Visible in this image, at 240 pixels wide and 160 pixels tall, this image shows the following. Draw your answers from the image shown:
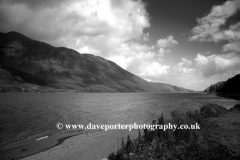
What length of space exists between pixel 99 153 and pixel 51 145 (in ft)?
28.5

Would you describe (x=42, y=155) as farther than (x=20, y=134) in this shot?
No

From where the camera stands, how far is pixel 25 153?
58.0 ft

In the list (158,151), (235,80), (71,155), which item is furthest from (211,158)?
(235,80)

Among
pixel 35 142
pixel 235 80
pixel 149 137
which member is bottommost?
pixel 35 142

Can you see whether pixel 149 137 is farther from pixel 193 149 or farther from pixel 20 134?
pixel 20 134

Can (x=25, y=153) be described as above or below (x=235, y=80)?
below

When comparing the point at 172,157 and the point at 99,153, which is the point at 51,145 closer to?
the point at 99,153

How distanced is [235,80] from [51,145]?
557 ft

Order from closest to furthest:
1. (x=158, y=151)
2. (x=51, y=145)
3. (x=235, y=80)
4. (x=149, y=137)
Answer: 1. (x=158, y=151)
2. (x=149, y=137)
3. (x=51, y=145)
4. (x=235, y=80)

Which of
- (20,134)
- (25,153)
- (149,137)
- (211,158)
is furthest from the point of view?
(20,134)

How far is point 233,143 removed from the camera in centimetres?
1642

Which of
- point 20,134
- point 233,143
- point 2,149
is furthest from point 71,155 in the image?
point 233,143

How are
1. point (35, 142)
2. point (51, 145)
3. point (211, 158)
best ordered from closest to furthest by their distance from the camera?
point (211, 158) < point (51, 145) < point (35, 142)

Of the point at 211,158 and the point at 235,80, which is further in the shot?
the point at 235,80
